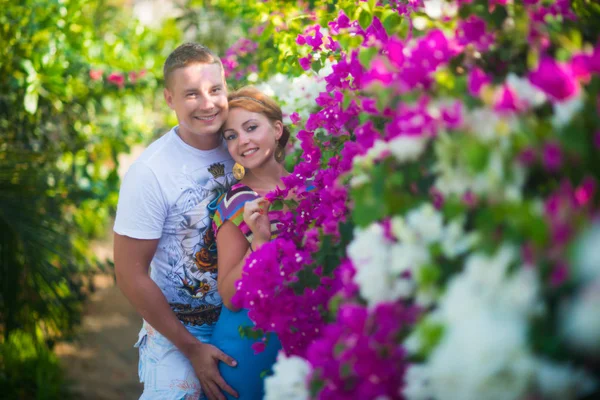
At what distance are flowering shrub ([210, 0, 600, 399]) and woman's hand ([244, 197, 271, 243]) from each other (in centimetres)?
77

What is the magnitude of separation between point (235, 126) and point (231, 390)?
1.03 meters

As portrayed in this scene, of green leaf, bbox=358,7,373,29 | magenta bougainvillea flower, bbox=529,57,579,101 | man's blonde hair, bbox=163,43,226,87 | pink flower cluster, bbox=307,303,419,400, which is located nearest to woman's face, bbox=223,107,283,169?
man's blonde hair, bbox=163,43,226,87

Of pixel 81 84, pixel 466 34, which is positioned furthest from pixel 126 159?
pixel 466 34

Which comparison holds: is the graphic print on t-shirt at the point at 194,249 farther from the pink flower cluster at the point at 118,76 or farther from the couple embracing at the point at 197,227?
the pink flower cluster at the point at 118,76

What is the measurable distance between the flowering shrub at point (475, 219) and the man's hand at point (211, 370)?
102 cm

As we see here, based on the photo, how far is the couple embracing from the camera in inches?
83.9

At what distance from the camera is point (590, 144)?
2.74 ft

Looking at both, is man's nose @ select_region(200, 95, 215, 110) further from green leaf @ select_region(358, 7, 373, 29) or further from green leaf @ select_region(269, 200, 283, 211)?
green leaf @ select_region(358, 7, 373, 29)

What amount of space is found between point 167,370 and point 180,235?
546 millimetres

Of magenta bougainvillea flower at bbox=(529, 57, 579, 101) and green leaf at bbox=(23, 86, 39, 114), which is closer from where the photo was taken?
magenta bougainvillea flower at bbox=(529, 57, 579, 101)

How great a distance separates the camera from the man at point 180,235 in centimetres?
223

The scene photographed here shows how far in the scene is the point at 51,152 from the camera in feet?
13.9

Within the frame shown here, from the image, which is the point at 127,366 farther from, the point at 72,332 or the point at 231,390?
the point at 231,390

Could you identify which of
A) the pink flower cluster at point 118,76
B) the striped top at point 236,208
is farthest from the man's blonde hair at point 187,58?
the pink flower cluster at point 118,76
